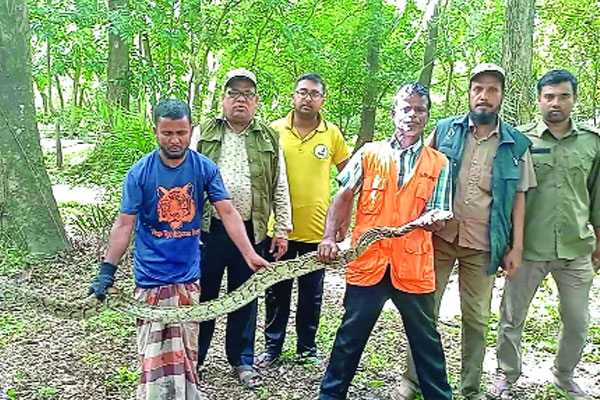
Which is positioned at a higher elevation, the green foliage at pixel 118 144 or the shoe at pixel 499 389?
the green foliage at pixel 118 144

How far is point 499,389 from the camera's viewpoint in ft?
12.9

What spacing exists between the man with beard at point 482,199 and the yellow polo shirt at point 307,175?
2.97 feet

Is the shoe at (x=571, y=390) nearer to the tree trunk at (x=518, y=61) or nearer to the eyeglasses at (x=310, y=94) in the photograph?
the eyeglasses at (x=310, y=94)

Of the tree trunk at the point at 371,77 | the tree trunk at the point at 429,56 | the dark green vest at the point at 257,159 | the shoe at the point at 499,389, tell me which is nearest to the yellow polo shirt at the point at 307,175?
the dark green vest at the point at 257,159

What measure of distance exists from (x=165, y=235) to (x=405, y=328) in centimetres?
145

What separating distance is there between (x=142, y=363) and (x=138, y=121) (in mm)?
3138

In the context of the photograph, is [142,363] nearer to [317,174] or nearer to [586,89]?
[317,174]

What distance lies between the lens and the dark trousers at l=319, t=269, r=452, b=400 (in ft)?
10.8

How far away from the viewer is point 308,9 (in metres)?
11.9

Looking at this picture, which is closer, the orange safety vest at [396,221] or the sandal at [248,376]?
the orange safety vest at [396,221]

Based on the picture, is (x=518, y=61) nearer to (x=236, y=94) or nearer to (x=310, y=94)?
(x=310, y=94)

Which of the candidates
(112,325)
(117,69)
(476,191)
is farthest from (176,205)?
(117,69)

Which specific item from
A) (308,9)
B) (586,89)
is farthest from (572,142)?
(308,9)

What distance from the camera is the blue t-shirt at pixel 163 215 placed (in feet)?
10.5
